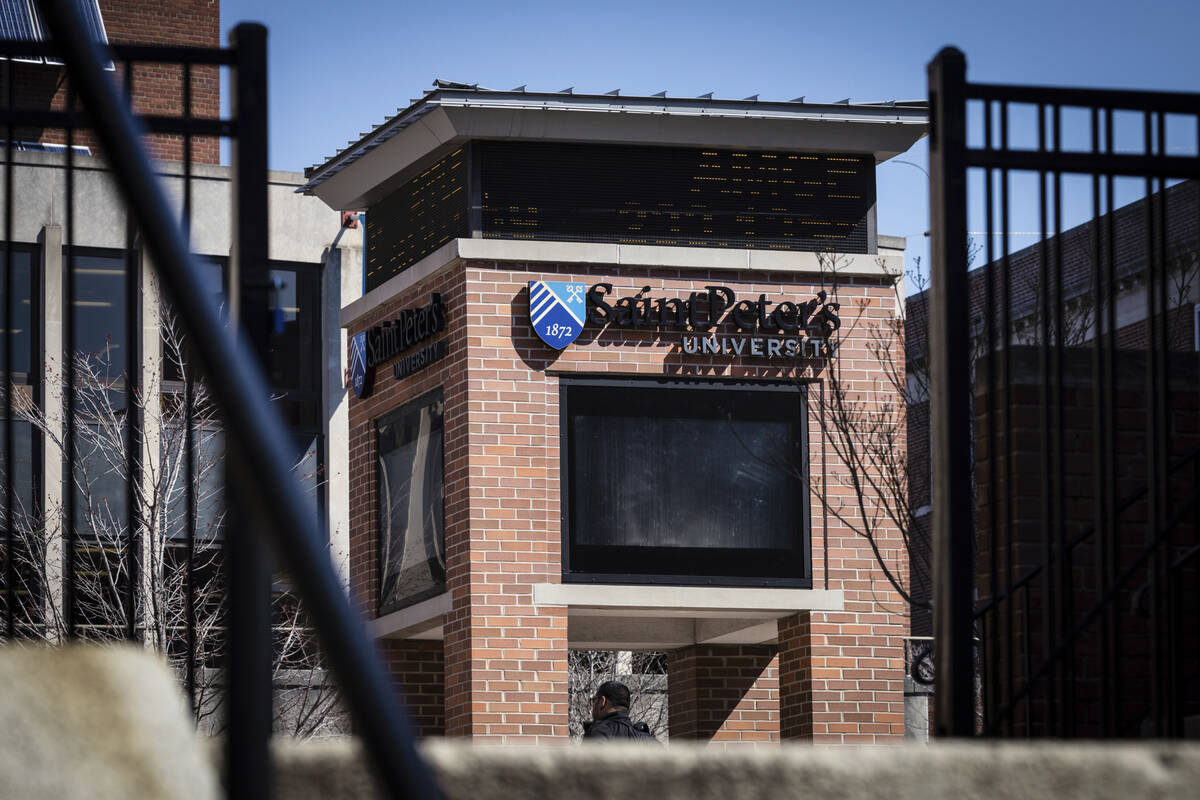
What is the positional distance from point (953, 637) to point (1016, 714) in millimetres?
2055

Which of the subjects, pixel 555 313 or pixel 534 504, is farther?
pixel 555 313

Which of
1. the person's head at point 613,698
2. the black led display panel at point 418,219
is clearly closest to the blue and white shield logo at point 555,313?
the black led display panel at point 418,219

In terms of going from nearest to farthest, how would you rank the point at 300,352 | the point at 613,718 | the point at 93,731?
the point at 93,731 → the point at 613,718 → the point at 300,352

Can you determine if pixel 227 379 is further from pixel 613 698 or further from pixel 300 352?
pixel 300 352

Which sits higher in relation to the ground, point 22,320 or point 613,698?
point 22,320

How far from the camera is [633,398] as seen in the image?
53.2 feet

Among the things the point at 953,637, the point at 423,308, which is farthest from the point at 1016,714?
the point at 423,308

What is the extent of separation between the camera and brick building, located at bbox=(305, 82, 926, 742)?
52.2 feet

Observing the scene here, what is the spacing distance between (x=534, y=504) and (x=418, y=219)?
357 cm

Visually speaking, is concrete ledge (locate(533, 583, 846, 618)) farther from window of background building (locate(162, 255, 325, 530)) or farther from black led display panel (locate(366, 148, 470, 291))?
window of background building (locate(162, 255, 325, 530))

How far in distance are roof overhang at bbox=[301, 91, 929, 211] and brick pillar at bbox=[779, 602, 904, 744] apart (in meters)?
4.82

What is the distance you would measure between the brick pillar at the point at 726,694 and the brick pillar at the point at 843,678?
911 millimetres

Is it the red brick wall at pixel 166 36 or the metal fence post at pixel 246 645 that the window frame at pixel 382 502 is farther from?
the red brick wall at pixel 166 36

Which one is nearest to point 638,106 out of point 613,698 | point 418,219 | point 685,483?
point 418,219
